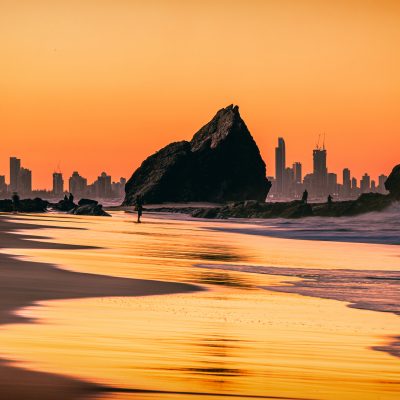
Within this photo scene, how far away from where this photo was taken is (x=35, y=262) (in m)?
25.5

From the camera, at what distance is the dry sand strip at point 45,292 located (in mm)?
8633

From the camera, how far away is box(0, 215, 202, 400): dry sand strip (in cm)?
863

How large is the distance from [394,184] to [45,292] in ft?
263

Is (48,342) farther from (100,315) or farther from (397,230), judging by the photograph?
A: (397,230)

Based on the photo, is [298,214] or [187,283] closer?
[187,283]

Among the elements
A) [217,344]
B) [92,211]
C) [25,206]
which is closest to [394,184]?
[92,211]

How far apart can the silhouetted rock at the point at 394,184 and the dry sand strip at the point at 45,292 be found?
2709 inches

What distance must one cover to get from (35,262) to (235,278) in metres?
5.60

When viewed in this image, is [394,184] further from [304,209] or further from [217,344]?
[217,344]

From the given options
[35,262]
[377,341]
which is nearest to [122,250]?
[35,262]

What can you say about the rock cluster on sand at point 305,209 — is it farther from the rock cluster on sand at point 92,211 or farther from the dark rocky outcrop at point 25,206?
the dark rocky outcrop at point 25,206

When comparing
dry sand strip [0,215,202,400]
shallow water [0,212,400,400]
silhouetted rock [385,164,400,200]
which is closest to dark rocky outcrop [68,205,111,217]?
silhouetted rock [385,164,400,200]

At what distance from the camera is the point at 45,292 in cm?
1759

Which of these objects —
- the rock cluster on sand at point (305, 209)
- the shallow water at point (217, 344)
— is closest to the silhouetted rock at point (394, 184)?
the rock cluster on sand at point (305, 209)
